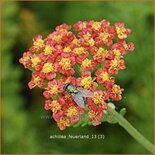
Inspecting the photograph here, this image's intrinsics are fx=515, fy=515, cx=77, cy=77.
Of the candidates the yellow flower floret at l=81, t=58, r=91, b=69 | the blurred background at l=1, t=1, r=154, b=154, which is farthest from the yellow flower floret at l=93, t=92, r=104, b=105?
the blurred background at l=1, t=1, r=154, b=154

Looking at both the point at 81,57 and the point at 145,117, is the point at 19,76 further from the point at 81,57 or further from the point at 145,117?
the point at 81,57

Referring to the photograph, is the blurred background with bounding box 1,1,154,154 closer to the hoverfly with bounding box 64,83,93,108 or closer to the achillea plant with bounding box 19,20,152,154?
the achillea plant with bounding box 19,20,152,154

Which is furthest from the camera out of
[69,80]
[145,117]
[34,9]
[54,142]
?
[34,9]

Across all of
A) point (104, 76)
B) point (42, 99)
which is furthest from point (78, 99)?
point (42, 99)

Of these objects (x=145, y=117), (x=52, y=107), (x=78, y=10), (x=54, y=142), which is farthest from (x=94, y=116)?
(x=78, y=10)

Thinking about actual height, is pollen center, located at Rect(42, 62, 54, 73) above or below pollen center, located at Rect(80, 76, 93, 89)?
above

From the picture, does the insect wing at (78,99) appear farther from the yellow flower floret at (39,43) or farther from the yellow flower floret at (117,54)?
the yellow flower floret at (39,43)

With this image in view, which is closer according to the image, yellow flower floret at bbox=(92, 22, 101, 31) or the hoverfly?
the hoverfly

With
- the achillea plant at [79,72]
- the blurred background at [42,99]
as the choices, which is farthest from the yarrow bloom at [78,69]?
the blurred background at [42,99]
